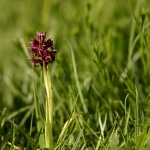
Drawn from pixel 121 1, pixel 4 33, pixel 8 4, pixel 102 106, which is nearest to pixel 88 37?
pixel 102 106

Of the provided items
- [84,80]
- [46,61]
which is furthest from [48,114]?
[84,80]

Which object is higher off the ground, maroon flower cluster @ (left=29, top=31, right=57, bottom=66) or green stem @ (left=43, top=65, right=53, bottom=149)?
maroon flower cluster @ (left=29, top=31, right=57, bottom=66)

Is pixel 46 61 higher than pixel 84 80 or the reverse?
higher

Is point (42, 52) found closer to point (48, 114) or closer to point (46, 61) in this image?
point (46, 61)

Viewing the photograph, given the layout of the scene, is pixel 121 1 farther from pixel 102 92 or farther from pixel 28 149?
pixel 28 149

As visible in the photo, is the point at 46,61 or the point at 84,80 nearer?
the point at 46,61

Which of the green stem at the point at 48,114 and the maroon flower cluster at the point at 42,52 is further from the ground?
the maroon flower cluster at the point at 42,52

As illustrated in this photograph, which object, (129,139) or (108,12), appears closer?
(129,139)

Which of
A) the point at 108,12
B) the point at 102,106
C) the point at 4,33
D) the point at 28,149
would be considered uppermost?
the point at 108,12
